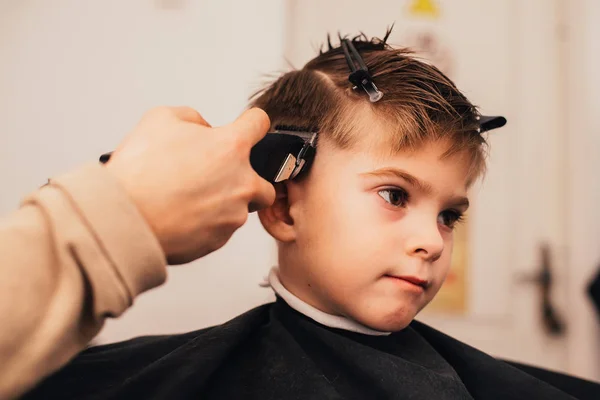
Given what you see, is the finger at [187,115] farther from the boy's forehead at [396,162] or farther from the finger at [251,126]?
the boy's forehead at [396,162]

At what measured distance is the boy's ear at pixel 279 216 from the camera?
0.76 metres

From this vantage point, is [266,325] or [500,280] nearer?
[266,325]

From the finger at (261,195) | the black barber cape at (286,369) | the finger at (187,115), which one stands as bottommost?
the black barber cape at (286,369)

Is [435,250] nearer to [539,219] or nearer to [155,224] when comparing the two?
[155,224]

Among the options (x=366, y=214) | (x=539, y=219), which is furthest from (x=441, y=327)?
(x=366, y=214)

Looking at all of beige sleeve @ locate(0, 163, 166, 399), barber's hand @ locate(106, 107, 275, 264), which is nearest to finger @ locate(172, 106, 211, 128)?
barber's hand @ locate(106, 107, 275, 264)

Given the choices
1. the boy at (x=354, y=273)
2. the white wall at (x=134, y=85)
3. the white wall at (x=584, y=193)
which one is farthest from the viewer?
the white wall at (x=584, y=193)

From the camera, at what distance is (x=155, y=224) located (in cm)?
46

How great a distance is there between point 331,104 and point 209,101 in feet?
2.01

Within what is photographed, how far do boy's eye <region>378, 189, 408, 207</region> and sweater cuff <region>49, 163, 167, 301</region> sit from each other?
352mm

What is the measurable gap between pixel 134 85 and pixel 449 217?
0.87 meters

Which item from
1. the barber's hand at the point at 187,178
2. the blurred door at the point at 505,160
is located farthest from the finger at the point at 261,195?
the blurred door at the point at 505,160

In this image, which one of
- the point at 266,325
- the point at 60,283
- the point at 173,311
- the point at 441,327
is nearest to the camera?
the point at 60,283

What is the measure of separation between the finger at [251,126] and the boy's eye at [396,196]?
0.20 metres
